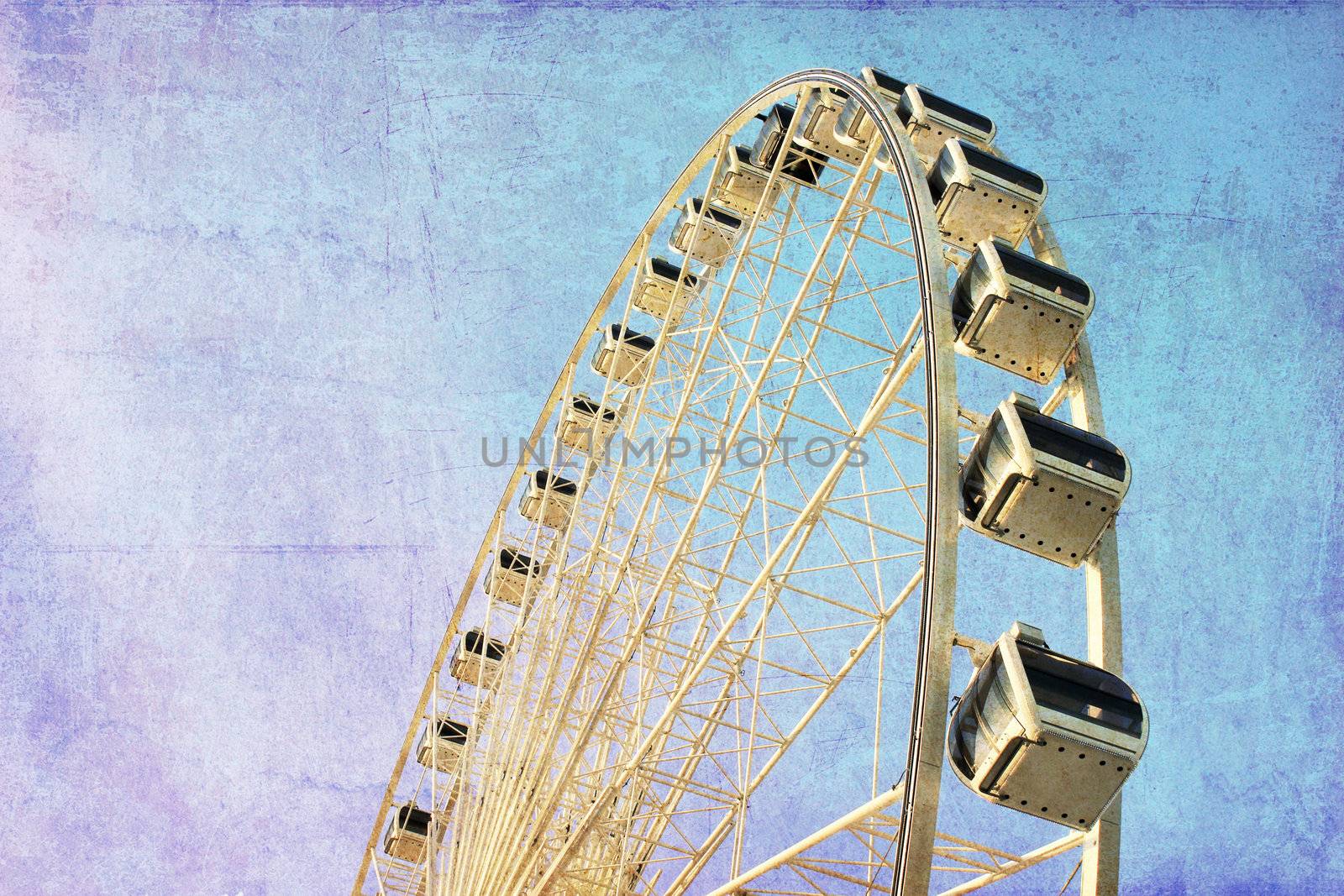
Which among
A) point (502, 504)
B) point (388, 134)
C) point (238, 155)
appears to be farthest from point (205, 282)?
point (502, 504)

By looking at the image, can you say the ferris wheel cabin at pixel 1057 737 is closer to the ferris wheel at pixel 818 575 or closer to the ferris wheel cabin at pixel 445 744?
the ferris wheel at pixel 818 575

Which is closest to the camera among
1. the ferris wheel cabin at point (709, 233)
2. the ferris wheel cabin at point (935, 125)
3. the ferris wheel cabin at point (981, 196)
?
the ferris wheel cabin at point (981, 196)

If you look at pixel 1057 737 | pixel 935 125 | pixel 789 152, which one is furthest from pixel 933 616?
pixel 789 152

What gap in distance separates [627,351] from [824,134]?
631 cm

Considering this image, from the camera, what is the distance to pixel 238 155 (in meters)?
35.8

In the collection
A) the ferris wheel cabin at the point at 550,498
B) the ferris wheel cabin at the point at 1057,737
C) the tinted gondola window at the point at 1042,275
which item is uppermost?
the ferris wheel cabin at the point at 550,498

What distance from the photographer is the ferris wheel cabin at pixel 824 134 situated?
50.6ft

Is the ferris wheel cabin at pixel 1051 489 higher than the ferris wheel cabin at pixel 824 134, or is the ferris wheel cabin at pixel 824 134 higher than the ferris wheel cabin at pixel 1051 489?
the ferris wheel cabin at pixel 824 134

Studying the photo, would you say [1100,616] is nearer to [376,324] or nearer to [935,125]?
[935,125]

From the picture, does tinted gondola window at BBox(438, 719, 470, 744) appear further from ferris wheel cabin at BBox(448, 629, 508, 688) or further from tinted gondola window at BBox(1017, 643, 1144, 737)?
tinted gondola window at BBox(1017, 643, 1144, 737)

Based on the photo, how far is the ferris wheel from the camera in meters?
8.45

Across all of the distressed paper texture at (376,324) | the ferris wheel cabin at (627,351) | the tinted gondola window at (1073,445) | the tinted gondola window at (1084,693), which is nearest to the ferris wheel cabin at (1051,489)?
the tinted gondola window at (1073,445)

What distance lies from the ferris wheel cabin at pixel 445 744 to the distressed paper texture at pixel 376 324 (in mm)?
9507

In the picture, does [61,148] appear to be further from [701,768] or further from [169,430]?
[701,768]
